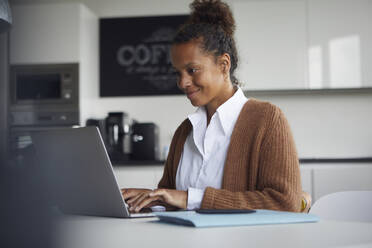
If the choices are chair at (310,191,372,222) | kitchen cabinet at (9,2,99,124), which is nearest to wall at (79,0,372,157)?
kitchen cabinet at (9,2,99,124)

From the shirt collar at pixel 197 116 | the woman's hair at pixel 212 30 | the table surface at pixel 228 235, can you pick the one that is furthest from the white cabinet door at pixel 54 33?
the table surface at pixel 228 235

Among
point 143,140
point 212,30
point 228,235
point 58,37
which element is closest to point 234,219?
point 228,235

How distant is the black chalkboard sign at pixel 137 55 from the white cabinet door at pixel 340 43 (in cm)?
115

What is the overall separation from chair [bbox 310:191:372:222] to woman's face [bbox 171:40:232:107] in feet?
1.66

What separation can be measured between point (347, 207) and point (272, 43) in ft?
8.28

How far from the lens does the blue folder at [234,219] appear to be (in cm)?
82

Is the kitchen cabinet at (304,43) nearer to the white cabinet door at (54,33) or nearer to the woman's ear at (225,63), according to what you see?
the white cabinet door at (54,33)

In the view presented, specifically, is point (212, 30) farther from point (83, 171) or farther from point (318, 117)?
point (318, 117)

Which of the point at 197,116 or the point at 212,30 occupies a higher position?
the point at 212,30

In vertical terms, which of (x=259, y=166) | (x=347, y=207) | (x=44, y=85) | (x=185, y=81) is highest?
(x=44, y=85)

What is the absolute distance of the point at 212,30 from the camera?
161 cm

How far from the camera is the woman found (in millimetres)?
1185

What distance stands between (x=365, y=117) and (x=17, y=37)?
12.8ft

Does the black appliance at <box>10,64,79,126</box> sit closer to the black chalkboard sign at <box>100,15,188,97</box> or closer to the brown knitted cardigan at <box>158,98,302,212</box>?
the black chalkboard sign at <box>100,15,188,97</box>
